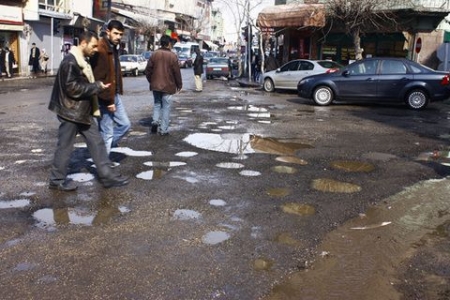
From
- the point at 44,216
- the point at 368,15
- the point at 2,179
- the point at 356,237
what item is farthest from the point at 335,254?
the point at 368,15

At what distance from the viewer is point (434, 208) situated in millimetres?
5305

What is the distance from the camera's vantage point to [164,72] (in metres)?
8.77

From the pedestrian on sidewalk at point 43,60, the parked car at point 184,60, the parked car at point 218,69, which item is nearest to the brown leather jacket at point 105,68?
the parked car at point 218,69

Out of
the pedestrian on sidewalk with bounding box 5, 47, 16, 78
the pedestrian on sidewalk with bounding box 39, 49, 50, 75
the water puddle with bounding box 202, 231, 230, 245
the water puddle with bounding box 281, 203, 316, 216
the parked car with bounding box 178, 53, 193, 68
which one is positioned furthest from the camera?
the parked car with bounding box 178, 53, 193, 68

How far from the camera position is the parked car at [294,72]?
19.5 meters

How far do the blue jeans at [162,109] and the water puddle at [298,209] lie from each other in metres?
4.23

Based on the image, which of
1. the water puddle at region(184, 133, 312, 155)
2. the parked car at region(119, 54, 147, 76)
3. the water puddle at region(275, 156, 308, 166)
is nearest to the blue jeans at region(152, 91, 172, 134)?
the water puddle at region(184, 133, 312, 155)

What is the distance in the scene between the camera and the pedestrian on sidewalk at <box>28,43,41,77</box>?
29.4 m

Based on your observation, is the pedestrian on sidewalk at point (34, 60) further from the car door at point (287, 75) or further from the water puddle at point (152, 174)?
the water puddle at point (152, 174)

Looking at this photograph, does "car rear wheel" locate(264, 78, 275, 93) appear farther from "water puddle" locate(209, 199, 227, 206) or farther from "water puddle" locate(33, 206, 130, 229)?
"water puddle" locate(33, 206, 130, 229)

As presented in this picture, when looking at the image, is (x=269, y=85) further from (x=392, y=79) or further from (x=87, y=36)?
(x=87, y=36)

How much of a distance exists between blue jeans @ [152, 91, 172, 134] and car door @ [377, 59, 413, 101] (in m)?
7.96

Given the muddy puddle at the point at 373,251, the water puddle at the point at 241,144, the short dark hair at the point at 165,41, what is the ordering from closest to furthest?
the muddy puddle at the point at 373,251
the water puddle at the point at 241,144
the short dark hair at the point at 165,41

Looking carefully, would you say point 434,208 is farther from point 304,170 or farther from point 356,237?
point 304,170
